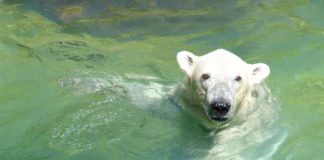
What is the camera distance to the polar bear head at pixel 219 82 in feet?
16.7

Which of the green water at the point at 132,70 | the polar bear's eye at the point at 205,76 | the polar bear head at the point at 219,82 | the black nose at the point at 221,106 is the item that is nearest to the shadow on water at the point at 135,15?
the green water at the point at 132,70

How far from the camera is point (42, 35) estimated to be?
8.72 m

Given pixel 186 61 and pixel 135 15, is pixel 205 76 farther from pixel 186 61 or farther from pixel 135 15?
pixel 135 15

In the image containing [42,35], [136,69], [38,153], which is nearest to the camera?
[38,153]

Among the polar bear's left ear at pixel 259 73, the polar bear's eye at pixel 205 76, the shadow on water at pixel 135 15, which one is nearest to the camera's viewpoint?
the polar bear's eye at pixel 205 76

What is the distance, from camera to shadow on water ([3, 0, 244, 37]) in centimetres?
890

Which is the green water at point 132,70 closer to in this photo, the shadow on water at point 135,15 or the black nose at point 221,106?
the shadow on water at point 135,15

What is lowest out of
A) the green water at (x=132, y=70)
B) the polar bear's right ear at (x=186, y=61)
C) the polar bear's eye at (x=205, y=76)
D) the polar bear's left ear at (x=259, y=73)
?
the green water at (x=132, y=70)

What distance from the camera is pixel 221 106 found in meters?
5.02

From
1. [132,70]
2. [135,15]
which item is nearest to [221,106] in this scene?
[132,70]

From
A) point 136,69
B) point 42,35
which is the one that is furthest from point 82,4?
point 136,69

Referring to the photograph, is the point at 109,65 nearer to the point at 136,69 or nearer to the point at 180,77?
the point at 136,69

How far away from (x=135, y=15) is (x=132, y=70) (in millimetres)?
2201

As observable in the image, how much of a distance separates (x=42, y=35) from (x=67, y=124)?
291cm
